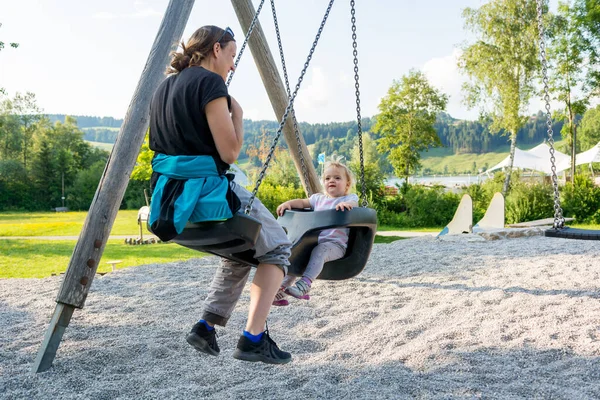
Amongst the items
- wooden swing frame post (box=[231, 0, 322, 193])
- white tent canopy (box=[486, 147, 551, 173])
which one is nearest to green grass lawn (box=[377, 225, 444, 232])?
wooden swing frame post (box=[231, 0, 322, 193])

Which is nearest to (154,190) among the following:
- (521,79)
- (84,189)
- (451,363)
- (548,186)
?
(451,363)

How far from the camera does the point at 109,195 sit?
3.30m

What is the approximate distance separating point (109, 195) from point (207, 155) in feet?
4.72

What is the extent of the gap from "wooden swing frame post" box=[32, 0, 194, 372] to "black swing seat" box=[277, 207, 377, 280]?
107 centimetres

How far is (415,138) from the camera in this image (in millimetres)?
21172

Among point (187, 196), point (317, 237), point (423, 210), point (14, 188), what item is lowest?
point (14, 188)

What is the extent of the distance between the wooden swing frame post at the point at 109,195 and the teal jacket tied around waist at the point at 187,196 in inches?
Result: 50.7

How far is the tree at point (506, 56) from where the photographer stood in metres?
18.0

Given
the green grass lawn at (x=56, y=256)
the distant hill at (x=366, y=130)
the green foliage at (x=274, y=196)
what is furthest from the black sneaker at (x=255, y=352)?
the distant hill at (x=366, y=130)

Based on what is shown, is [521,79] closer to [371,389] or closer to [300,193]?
[300,193]

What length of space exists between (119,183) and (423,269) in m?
4.05

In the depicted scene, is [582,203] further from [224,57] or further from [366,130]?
[366,130]

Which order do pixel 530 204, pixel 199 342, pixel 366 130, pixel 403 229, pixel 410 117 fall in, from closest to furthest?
1. pixel 199 342
2. pixel 530 204
3. pixel 403 229
4. pixel 410 117
5. pixel 366 130

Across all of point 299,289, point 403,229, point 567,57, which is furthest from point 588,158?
point 299,289
